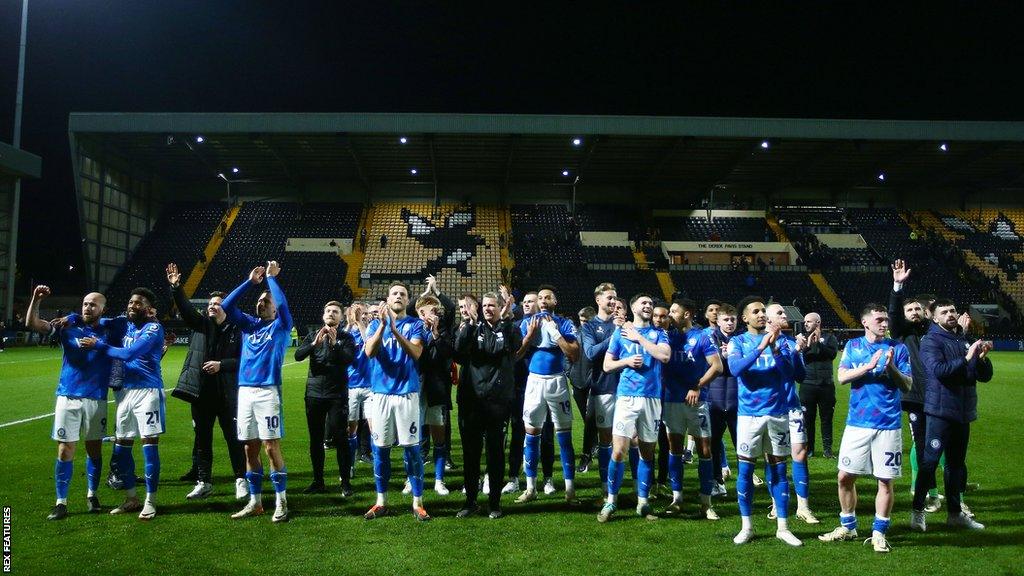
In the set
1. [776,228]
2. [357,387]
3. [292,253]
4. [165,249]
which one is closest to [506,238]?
[292,253]

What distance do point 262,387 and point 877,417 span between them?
511 centimetres

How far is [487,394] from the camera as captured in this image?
20.1 feet

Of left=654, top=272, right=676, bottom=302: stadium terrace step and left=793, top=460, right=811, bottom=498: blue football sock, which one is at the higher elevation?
left=654, top=272, right=676, bottom=302: stadium terrace step

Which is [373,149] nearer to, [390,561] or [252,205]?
[252,205]

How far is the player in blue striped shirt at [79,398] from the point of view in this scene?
19.9 ft

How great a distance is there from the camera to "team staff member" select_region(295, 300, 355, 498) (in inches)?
271

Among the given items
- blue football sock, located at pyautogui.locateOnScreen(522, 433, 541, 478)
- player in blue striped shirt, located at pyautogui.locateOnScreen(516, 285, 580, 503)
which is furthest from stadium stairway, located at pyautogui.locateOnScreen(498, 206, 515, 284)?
blue football sock, located at pyautogui.locateOnScreen(522, 433, 541, 478)

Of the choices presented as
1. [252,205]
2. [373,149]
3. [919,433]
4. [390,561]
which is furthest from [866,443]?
[252,205]

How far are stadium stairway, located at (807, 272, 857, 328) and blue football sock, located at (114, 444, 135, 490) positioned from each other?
33903mm

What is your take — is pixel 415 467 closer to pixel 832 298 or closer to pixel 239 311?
pixel 239 311

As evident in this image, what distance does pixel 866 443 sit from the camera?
5.14 m

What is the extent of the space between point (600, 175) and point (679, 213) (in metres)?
5.82

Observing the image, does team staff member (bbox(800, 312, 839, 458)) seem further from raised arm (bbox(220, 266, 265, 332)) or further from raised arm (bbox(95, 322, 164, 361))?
raised arm (bbox(95, 322, 164, 361))

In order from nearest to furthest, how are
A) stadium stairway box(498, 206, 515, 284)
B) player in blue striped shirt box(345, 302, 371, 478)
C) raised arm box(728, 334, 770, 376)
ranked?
raised arm box(728, 334, 770, 376) → player in blue striped shirt box(345, 302, 371, 478) → stadium stairway box(498, 206, 515, 284)
